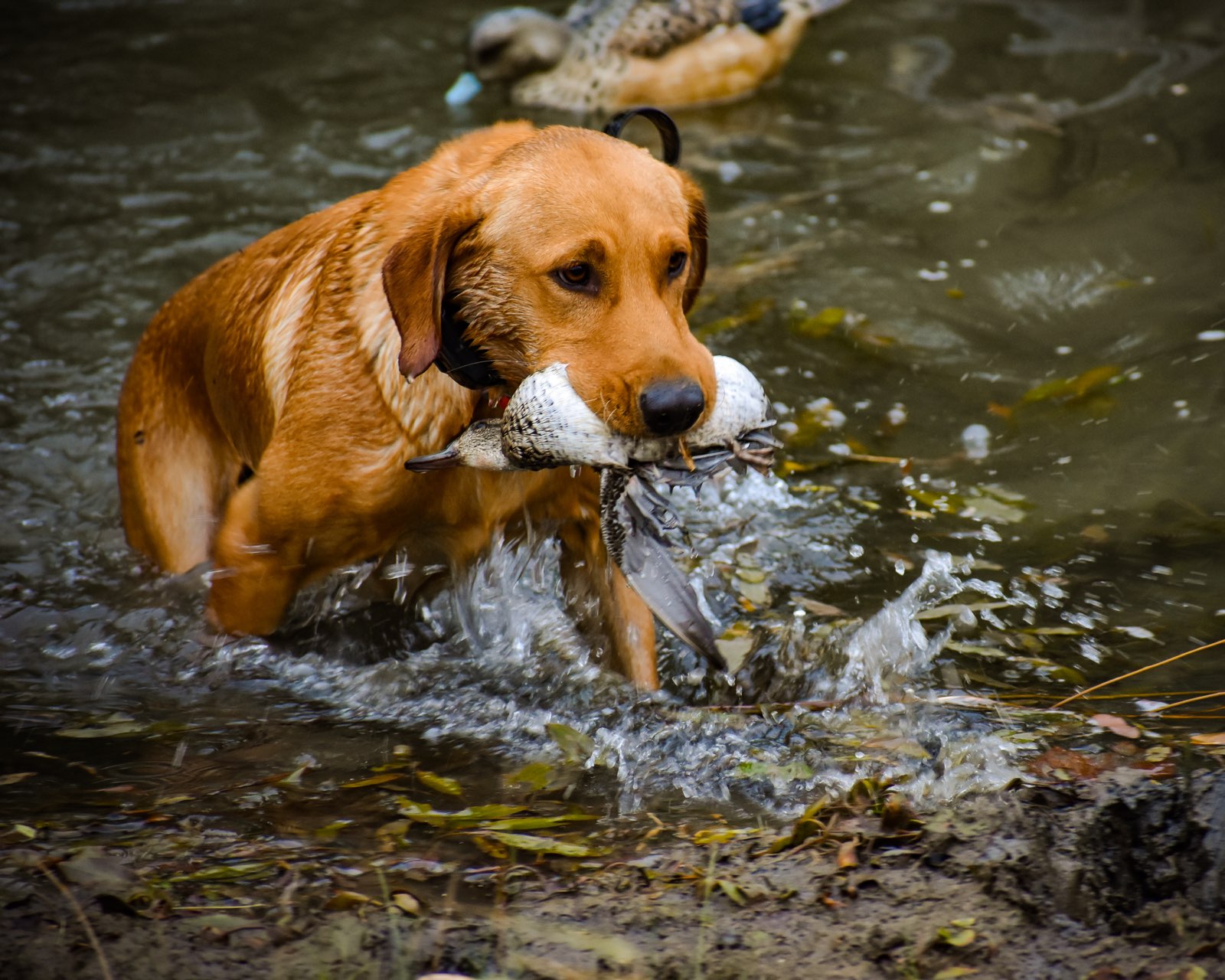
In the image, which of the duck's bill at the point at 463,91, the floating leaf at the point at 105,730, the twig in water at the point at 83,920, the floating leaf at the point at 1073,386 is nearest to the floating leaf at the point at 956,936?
the twig in water at the point at 83,920

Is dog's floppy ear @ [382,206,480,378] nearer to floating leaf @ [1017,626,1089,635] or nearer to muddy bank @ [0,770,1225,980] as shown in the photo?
muddy bank @ [0,770,1225,980]

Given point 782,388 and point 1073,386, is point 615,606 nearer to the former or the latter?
point 782,388

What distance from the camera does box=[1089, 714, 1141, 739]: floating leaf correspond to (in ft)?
10.5

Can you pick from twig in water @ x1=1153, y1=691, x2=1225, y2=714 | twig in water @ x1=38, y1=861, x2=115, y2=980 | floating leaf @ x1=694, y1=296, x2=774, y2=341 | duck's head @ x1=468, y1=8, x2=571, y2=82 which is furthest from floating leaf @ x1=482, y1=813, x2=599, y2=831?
duck's head @ x1=468, y1=8, x2=571, y2=82

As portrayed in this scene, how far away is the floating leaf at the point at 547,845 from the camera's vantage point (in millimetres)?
2842

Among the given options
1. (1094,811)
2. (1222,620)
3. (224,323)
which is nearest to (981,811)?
(1094,811)

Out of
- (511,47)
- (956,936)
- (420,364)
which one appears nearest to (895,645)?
(956,936)

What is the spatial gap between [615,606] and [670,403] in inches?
46.1

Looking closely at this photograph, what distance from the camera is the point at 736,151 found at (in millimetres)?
8367

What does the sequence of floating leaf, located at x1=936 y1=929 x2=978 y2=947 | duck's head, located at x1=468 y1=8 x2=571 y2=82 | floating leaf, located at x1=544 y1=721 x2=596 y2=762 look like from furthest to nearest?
duck's head, located at x1=468 y1=8 x2=571 y2=82, floating leaf, located at x1=544 y1=721 x2=596 y2=762, floating leaf, located at x1=936 y1=929 x2=978 y2=947

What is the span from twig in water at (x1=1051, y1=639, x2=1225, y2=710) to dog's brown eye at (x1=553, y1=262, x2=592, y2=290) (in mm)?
1849

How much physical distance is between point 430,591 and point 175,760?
41.6 inches

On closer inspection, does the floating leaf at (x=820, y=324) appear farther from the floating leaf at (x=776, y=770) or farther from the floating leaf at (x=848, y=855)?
the floating leaf at (x=848, y=855)

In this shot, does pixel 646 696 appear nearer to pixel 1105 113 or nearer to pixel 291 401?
pixel 291 401
